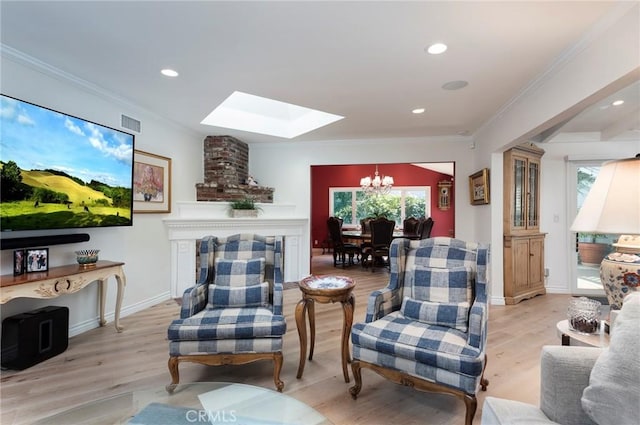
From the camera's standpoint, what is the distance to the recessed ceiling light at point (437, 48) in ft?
7.48

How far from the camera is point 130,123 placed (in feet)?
11.7

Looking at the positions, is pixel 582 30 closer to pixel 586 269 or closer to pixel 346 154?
pixel 346 154

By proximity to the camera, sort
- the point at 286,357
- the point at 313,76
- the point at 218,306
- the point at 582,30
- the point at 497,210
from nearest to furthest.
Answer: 1. the point at 582,30
2. the point at 218,306
3. the point at 286,357
4. the point at 313,76
5. the point at 497,210

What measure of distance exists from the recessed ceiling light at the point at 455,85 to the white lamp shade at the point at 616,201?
1.80 meters

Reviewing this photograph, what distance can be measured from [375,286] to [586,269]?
3102 millimetres

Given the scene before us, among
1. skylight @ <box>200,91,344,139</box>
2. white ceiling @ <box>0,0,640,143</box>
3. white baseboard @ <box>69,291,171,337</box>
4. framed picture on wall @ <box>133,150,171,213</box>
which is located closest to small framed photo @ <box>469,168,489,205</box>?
white ceiling @ <box>0,0,640,143</box>

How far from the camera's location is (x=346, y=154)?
529 cm

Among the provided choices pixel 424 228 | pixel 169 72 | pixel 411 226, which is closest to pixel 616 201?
pixel 169 72

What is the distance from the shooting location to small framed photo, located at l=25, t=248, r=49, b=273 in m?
2.45

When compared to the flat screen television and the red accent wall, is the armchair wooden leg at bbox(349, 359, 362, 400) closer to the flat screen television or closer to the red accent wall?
the flat screen television

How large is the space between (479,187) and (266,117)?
336cm

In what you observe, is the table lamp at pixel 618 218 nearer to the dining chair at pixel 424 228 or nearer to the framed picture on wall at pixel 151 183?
the framed picture on wall at pixel 151 183

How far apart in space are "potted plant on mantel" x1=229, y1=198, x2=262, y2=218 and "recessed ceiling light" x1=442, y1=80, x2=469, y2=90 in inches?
126

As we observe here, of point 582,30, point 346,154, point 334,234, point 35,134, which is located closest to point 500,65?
point 582,30
